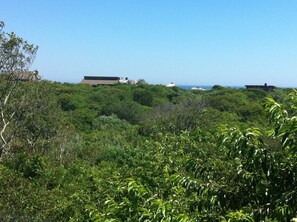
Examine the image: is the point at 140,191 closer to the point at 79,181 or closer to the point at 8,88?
the point at 79,181

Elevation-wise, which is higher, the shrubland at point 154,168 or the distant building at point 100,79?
the distant building at point 100,79

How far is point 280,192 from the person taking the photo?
3543mm

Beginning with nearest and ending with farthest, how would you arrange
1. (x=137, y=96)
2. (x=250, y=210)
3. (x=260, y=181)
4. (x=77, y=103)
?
(x=250, y=210), (x=260, y=181), (x=77, y=103), (x=137, y=96)

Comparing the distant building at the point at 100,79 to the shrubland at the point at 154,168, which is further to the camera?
the distant building at the point at 100,79

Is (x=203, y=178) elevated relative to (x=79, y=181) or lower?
elevated

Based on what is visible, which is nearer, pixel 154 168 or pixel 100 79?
pixel 154 168

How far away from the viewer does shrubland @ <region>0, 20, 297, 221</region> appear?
349 centimetres

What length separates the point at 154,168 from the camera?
25.6 feet

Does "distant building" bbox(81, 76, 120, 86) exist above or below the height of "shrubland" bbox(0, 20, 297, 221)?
above

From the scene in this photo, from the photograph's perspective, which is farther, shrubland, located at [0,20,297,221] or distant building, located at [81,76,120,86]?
distant building, located at [81,76,120,86]

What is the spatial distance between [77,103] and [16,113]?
1058 inches

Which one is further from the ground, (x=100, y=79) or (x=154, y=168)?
(x=100, y=79)

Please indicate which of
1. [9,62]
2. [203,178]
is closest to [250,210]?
[203,178]

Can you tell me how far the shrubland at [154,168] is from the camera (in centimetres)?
349
